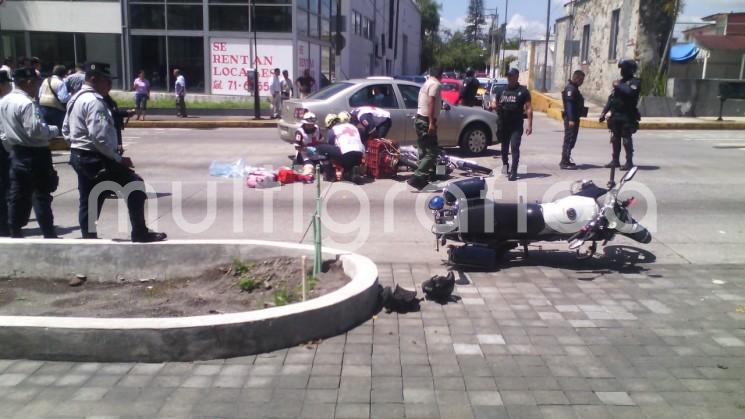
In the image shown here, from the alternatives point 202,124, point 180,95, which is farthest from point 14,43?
point 202,124

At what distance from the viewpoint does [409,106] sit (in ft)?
42.6

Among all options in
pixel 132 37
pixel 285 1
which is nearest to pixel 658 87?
pixel 285 1

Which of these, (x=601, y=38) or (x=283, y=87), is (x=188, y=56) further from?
(x=601, y=38)

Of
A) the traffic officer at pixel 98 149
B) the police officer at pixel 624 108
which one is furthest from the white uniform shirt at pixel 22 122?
the police officer at pixel 624 108

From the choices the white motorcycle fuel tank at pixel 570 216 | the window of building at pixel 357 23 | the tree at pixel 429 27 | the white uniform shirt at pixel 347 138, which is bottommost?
the white motorcycle fuel tank at pixel 570 216

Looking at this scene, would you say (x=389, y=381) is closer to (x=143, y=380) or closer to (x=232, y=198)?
(x=143, y=380)

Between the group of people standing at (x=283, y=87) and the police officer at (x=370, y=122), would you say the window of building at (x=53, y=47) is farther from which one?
the police officer at (x=370, y=122)

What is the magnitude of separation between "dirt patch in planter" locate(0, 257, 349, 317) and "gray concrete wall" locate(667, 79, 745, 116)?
877 inches

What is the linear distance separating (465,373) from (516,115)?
23.6ft

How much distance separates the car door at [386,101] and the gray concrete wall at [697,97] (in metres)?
15.6

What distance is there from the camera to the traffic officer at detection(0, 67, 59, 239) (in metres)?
6.30

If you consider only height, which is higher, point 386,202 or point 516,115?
point 516,115

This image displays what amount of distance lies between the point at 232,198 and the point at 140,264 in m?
4.12

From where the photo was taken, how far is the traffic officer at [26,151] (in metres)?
6.30
